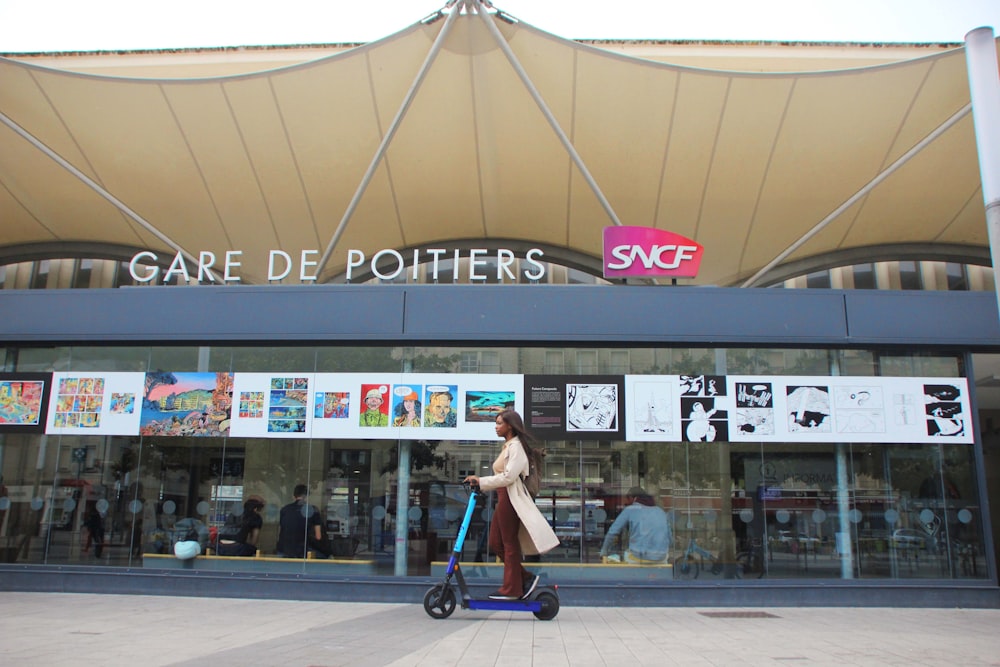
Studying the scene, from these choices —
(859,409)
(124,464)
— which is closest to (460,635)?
(124,464)

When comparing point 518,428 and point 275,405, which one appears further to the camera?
point 275,405

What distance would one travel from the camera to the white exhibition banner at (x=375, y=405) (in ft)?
33.9

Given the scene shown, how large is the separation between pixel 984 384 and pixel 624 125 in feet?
23.6

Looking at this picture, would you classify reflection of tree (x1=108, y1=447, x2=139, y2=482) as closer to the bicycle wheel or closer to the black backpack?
the black backpack

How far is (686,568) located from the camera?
10141 millimetres

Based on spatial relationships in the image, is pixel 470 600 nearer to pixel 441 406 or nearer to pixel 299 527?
pixel 441 406

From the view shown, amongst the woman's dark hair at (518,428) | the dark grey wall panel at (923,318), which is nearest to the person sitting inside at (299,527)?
the woman's dark hair at (518,428)

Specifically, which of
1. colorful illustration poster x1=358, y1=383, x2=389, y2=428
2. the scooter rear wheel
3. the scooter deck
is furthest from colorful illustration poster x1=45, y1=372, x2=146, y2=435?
the scooter rear wheel

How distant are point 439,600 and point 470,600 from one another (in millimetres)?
440

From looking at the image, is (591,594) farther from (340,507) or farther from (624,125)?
(624,125)

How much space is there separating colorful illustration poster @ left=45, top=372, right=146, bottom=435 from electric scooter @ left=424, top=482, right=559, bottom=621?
18.1 feet

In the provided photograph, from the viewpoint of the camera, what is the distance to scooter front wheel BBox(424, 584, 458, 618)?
7.61 meters

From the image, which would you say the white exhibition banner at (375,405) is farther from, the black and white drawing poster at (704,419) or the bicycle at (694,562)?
the bicycle at (694,562)

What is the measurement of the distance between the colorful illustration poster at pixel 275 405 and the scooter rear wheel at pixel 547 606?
13.9 feet
